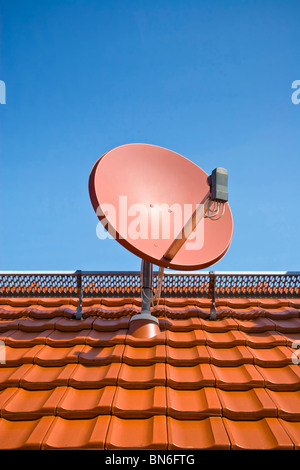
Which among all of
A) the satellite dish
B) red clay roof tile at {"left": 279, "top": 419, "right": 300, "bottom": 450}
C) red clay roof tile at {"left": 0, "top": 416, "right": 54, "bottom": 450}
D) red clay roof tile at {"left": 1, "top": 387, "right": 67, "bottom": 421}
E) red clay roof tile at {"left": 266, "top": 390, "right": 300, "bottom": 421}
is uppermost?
the satellite dish

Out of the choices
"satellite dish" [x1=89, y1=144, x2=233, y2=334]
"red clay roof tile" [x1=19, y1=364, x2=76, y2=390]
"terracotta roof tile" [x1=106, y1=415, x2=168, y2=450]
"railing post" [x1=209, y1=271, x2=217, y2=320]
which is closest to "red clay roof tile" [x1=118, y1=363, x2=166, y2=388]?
"terracotta roof tile" [x1=106, y1=415, x2=168, y2=450]

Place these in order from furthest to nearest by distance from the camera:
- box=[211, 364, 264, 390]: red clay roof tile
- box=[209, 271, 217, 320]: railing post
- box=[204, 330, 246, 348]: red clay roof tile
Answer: box=[209, 271, 217, 320]: railing post → box=[204, 330, 246, 348]: red clay roof tile → box=[211, 364, 264, 390]: red clay roof tile

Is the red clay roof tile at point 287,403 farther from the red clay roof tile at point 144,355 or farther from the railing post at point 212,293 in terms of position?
the railing post at point 212,293

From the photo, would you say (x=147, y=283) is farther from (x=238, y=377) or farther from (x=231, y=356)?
(x=238, y=377)

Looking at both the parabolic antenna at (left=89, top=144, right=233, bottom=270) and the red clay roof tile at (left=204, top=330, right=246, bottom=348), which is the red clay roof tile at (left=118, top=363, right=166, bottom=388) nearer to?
the red clay roof tile at (left=204, top=330, right=246, bottom=348)

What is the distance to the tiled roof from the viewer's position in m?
2.01

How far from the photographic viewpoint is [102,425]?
81.7 inches

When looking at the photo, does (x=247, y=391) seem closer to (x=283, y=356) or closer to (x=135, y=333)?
(x=283, y=356)

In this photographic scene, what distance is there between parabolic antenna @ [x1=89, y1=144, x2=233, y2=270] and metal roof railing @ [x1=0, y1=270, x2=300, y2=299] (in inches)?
42.7

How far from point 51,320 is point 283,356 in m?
2.64

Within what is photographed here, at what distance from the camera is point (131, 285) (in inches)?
166

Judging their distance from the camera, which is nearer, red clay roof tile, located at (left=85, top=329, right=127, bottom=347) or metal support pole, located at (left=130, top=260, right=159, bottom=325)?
red clay roof tile, located at (left=85, top=329, right=127, bottom=347)

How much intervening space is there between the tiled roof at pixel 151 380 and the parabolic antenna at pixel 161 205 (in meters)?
0.98
